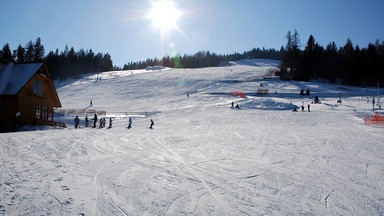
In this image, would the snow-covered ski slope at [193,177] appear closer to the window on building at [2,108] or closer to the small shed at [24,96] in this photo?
the small shed at [24,96]

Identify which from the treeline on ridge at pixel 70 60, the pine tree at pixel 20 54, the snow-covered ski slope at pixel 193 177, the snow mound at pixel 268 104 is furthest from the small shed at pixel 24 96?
the pine tree at pixel 20 54

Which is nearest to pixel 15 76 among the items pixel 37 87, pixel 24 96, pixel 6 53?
pixel 37 87

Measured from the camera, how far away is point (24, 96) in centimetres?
2808

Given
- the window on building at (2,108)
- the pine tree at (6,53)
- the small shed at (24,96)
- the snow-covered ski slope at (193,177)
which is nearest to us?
the snow-covered ski slope at (193,177)

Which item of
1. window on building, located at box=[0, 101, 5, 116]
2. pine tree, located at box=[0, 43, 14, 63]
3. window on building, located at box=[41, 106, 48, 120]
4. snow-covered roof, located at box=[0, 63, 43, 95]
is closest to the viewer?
window on building, located at box=[0, 101, 5, 116]

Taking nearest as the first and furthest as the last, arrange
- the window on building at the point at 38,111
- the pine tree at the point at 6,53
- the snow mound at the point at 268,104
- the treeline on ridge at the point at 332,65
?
the window on building at the point at 38,111
the snow mound at the point at 268,104
the treeline on ridge at the point at 332,65
the pine tree at the point at 6,53

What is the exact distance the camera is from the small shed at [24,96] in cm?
2719

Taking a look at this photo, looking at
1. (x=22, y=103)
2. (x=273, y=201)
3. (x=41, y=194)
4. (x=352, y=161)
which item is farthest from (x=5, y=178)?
(x=22, y=103)

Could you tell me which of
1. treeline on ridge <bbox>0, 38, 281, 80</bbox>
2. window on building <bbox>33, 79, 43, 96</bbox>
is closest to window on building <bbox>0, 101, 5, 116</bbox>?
window on building <bbox>33, 79, 43, 96</bbox>

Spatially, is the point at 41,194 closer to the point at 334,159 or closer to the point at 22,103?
the point at 334,159

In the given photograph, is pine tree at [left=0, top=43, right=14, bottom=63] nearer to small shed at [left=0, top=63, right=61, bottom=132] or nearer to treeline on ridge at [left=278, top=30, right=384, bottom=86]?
small shed at [left=0, top=63, right=61, bottom=132]

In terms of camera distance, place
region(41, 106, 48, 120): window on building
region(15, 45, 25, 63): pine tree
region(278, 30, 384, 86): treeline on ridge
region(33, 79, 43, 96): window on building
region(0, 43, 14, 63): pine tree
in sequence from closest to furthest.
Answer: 1. region(33, 79, 43, 96): window on building
2. region(41, 106, 48, 120): window on building
3. region(278, 30, 384, 86): treeline on ridge
4. region(0, 43, 14, 63): pine tree
5. region(15, 45, 25, 63): pine tree

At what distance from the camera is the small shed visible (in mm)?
27188

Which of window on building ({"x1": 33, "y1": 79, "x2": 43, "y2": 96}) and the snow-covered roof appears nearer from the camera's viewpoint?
the snow-covered roof
